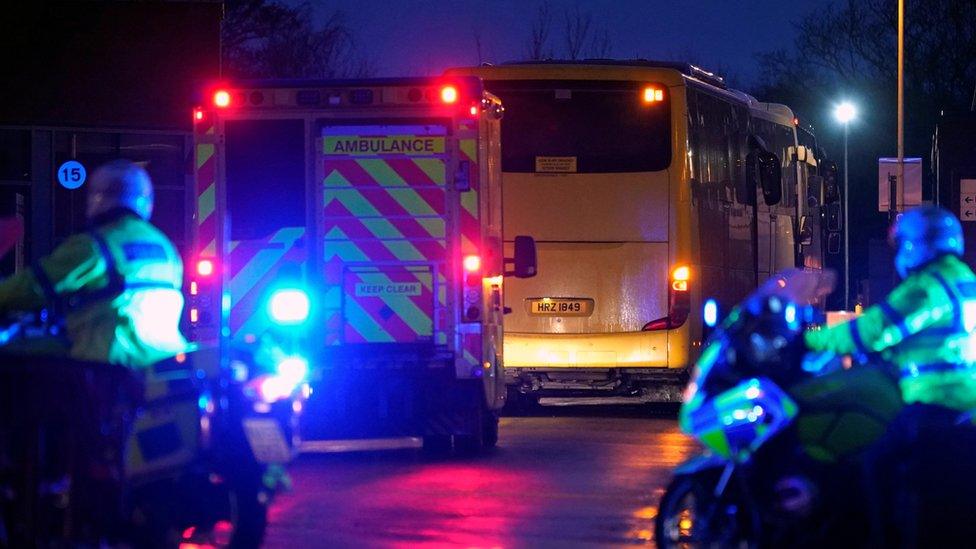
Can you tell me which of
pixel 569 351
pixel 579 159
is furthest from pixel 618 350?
pixel 579 159

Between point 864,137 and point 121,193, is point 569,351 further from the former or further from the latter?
point 864,137

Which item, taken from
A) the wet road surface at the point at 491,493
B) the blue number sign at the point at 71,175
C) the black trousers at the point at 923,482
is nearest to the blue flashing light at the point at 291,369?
the wet road surface at the point at 491,493

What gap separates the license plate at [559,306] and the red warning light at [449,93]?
15.3 ft

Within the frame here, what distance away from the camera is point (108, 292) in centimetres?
752

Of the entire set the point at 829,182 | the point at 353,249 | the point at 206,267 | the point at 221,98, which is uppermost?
the point at 221,98

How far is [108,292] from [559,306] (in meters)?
10.9

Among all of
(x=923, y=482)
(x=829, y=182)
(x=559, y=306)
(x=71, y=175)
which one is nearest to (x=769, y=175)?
(x=559, y=306)

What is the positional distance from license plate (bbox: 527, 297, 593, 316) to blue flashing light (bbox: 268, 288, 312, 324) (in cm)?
456

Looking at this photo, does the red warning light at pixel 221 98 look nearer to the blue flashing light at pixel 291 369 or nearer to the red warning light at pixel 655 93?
the red warning light at pixel 655 93

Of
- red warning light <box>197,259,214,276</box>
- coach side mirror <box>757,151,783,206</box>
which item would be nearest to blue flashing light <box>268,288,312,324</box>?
red warning light <box>197,259,214,276</box>

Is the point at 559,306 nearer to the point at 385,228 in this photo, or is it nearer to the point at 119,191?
the point at 385,228

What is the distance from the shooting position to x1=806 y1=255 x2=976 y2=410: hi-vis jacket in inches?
304

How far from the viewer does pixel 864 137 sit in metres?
63.1

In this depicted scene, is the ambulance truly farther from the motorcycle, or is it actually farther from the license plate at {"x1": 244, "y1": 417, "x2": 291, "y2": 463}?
the motorcycle
